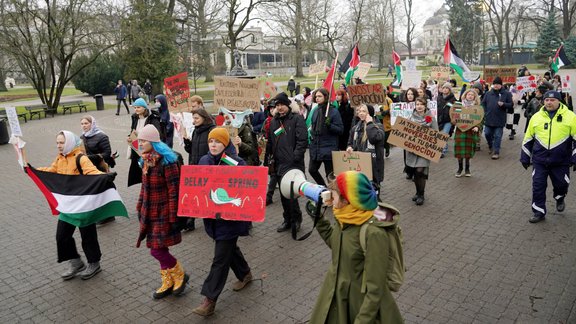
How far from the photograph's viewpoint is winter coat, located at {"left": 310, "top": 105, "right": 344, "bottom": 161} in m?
7.37

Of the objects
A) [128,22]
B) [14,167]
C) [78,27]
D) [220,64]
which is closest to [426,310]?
[14,167]

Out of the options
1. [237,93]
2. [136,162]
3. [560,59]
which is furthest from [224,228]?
[560,59]

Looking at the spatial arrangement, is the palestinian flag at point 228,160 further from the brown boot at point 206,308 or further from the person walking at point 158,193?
the brown boot at point 206,308

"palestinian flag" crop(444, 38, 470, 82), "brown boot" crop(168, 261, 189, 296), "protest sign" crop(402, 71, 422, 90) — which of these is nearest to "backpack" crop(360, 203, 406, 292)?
"brown boot" crop(168, 261, 189, 296)

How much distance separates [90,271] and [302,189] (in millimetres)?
3637

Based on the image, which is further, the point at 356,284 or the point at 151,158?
the point at 151,158

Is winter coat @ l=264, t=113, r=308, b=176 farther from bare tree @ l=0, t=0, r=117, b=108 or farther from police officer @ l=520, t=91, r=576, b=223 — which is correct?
bare tree @ l=0, t=0, r=117, b=108

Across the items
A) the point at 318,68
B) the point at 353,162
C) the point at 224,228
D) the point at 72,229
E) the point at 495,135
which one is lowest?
the point at 72,229

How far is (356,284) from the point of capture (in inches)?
123

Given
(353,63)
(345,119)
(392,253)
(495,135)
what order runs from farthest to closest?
(495,135) < (353,63) < (345,119) < (392,253)

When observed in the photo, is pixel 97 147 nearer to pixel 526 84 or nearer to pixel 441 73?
pixel 441 73

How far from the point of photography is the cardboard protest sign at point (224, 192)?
4.25m

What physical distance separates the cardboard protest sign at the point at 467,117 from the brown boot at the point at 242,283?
244 inches

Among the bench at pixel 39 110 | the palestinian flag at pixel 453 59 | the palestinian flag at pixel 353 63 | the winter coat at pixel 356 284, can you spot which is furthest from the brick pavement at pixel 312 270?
the bench at pixel 39 110
